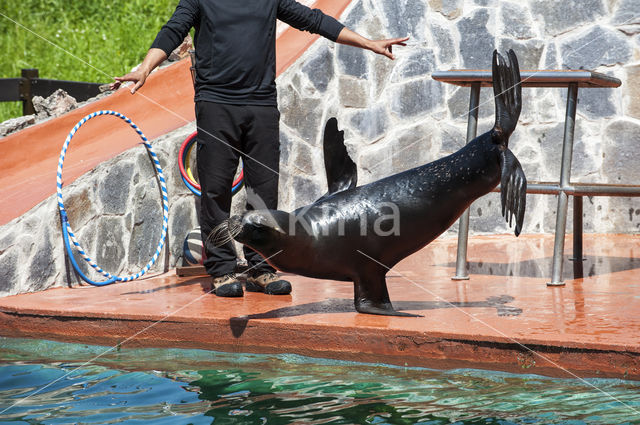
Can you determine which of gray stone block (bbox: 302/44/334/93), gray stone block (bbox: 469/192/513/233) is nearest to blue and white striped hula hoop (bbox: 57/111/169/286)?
gray stone block (bbox: 302/44/334/93)

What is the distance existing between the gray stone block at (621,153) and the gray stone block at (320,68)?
2.66 meters

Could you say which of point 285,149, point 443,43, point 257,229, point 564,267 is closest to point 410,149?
point 443,43

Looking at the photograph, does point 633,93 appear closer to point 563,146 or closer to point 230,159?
point 563,146

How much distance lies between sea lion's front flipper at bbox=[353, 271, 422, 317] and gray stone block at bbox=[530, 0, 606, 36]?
14.3 feet

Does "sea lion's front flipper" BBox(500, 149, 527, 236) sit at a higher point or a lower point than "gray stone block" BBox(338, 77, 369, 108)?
lower

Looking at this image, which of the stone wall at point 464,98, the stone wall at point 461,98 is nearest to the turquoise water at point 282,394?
the stone wall at point 461,98

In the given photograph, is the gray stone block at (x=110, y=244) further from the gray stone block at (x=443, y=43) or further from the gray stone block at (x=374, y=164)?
the gray stone block at (x=443, y=43)

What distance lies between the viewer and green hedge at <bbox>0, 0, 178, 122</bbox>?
11.4 meters

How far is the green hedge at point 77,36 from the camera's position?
1142 centimetres

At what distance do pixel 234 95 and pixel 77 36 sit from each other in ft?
25.4

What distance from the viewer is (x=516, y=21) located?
788 cm

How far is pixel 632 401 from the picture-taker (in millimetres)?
3564

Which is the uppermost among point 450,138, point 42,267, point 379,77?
point 379,77

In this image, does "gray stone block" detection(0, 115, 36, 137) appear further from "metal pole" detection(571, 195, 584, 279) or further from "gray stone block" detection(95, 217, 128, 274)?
"metal pole" detection(571, 195, 584, 279)
